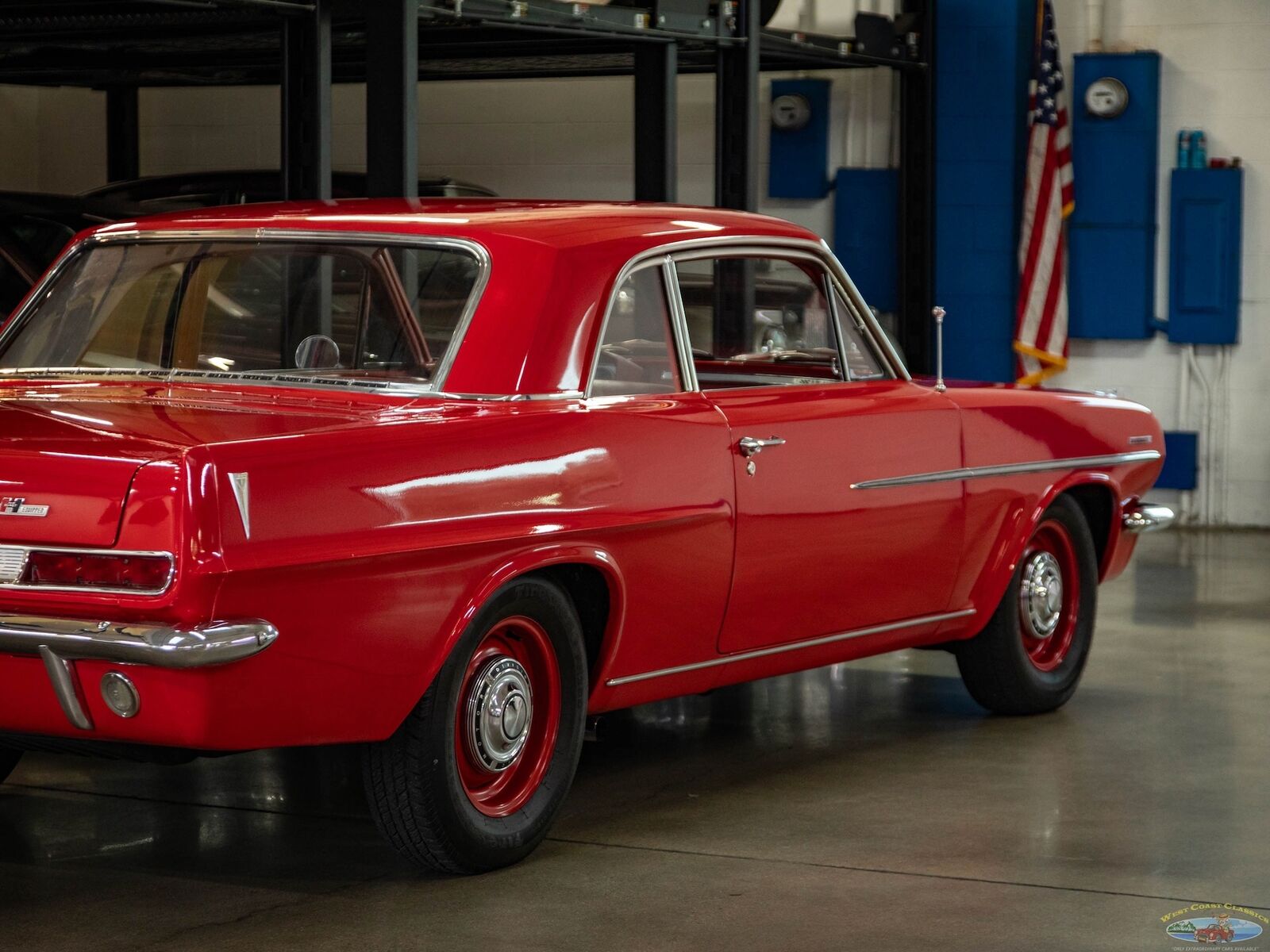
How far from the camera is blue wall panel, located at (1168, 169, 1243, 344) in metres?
12.3

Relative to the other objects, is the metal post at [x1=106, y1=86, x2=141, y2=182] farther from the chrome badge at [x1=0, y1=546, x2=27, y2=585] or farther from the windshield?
the chrome badge at [x1=0, y1=546, x2=27, y2=585]

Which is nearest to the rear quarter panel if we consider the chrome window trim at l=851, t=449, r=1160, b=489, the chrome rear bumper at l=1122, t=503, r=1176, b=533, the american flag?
the chrome window trim at l=851, t=449, r=1160, b=489

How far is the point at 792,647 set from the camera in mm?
5293

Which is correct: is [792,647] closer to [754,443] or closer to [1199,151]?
[754,443]

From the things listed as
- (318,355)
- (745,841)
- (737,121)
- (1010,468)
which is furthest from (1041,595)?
(737,121)

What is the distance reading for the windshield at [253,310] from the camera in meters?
4.68

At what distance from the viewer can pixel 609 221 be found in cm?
498

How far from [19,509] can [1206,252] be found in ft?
32.3

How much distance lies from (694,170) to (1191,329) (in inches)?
139

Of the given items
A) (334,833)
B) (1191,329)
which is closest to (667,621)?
(334,833)

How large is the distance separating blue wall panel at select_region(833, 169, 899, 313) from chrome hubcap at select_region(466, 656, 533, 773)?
9.05 meters

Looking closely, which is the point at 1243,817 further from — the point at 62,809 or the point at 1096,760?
the point at 62,809

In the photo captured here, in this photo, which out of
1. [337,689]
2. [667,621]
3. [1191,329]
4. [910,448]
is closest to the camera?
[337,689]

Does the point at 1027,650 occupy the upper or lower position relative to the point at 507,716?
lower
